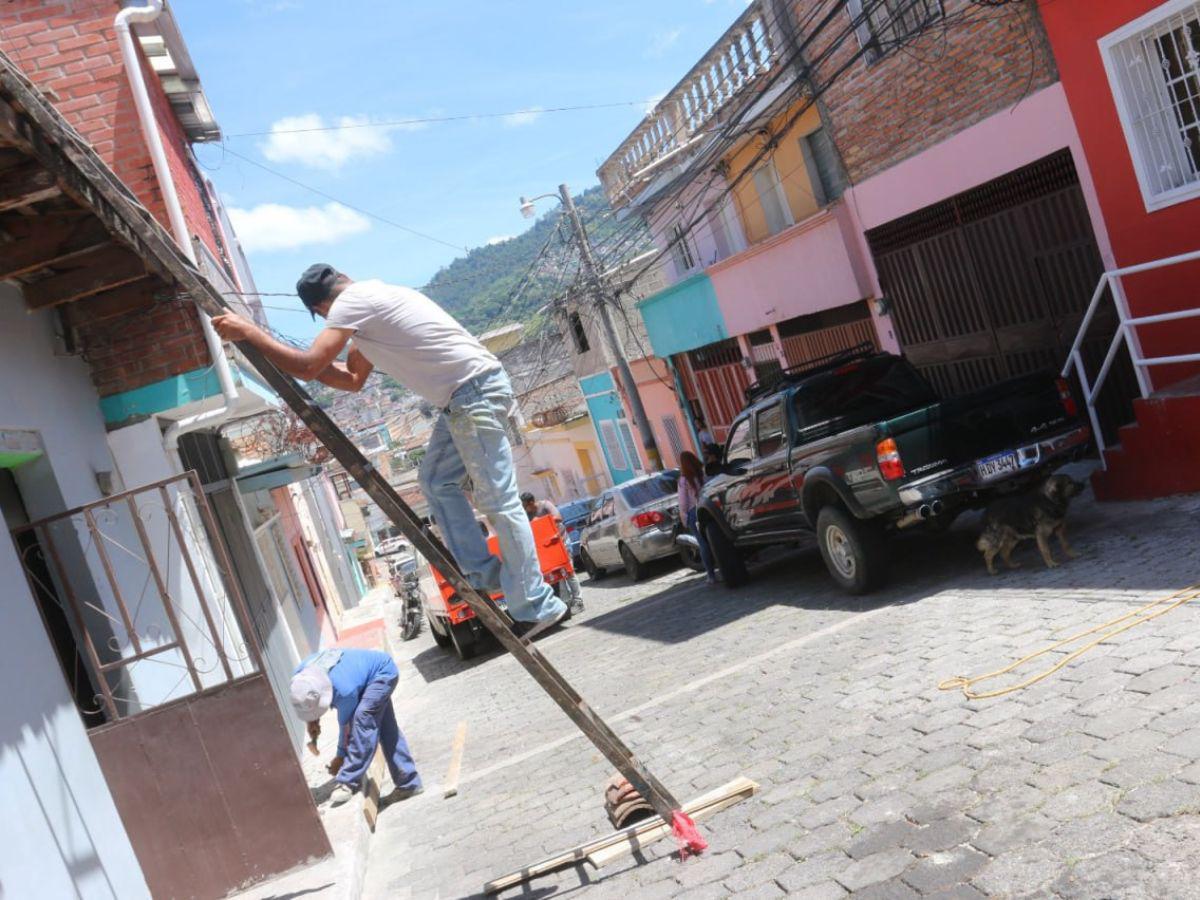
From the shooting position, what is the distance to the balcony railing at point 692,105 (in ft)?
59.8

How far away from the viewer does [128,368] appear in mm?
9789

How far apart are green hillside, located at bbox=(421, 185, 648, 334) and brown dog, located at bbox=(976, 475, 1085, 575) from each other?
9712 millimetres

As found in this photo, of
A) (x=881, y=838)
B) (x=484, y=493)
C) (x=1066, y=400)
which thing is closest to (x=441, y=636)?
(x=1066, y=400)

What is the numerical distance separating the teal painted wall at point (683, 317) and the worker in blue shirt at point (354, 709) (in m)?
14.9

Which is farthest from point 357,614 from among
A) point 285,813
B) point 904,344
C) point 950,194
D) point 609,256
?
point 285,813

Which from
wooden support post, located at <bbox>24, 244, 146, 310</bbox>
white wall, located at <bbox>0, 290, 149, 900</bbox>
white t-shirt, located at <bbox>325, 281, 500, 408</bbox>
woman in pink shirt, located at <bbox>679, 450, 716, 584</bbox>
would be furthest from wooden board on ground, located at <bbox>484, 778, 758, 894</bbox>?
woman in pink shirt, located at <bbox>679, 450, 716, 584</bbox>

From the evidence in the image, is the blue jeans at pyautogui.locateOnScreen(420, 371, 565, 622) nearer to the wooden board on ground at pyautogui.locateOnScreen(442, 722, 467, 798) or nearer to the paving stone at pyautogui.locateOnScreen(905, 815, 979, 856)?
the paving stone at pyautogui.locateOnScreen(905, 815, 979, 856)

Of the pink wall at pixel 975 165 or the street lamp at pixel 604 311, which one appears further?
the street lamp at pixel 604 311

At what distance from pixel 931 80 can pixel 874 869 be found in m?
11.8

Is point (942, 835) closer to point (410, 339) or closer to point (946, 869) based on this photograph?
point (946, 869)

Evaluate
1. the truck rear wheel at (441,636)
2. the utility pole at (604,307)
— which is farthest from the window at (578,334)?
the truck rear wheel at (441,636)

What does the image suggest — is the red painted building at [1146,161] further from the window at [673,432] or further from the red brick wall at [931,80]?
the window at [673,432]

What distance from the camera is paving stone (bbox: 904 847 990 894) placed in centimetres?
430

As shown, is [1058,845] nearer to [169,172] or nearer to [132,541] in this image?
[132,541]
